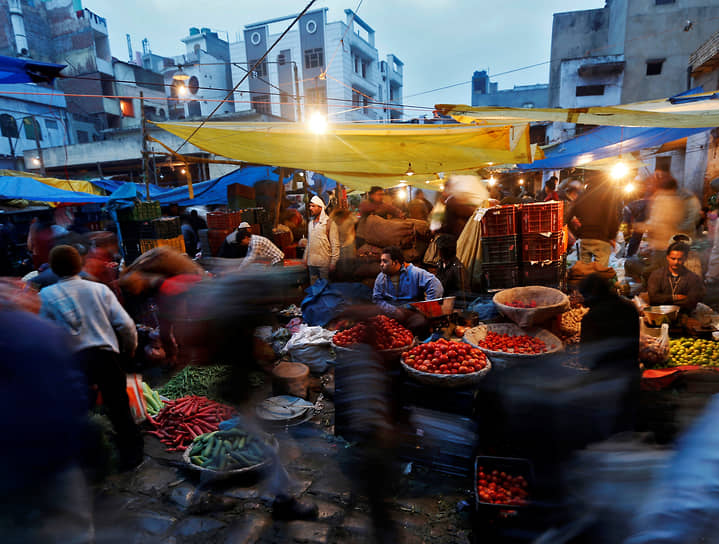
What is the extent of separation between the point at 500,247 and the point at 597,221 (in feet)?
9.32

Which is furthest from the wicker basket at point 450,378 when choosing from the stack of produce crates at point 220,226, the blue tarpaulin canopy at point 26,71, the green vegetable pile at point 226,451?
the stack of produce crates at point 220,226

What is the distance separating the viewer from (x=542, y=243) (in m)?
5.62

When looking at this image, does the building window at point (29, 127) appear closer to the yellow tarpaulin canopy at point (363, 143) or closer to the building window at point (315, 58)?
the building window at point (315, 58)

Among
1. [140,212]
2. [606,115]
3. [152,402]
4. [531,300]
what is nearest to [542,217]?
[531,300]

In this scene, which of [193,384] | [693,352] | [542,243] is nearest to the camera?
[693,352]

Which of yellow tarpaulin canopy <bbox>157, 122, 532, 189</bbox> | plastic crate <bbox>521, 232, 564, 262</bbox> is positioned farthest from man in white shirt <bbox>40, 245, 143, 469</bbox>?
plastic crate <bbox>521, 232, 564, 262</bbox>

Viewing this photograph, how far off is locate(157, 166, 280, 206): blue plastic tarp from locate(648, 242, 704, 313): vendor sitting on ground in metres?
11.4

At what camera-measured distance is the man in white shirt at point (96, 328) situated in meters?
3.30

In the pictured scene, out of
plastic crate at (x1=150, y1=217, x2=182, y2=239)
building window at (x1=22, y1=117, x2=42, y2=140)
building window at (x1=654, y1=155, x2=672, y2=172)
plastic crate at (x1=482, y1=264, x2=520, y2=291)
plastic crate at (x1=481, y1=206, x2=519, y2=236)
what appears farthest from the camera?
building window at (x1=22, y1=117, x2=42, y2=140)

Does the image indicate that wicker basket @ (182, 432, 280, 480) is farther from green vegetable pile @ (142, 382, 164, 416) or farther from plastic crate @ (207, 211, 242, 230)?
plastic crate @ (207, 211, 242, 230)

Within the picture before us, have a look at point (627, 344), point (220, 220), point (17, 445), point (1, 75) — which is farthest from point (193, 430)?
point (220, 220)

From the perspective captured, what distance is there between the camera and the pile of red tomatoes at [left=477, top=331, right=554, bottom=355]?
4148 mm

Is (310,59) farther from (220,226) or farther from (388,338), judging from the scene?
(388,338)

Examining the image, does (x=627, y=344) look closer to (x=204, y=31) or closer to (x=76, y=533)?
(x=76, y=533)
